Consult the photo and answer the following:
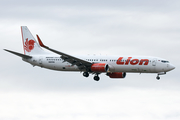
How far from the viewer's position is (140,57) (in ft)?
254

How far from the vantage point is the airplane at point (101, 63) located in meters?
76.1

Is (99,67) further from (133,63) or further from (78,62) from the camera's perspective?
(133,63)

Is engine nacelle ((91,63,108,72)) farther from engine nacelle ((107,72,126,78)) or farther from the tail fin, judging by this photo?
the tail fin

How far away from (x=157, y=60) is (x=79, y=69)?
15345mm

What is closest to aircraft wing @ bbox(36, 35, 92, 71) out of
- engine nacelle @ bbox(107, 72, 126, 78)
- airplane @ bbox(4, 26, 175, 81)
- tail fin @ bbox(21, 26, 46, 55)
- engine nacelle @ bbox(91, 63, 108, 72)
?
airplane @ bbox(4, 26, 175, 81)

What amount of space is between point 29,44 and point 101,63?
19073mm

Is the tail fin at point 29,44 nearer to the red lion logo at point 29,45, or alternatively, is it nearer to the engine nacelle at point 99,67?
the red lion logo at point 29,45

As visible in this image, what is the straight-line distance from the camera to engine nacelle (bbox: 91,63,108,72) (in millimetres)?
75312

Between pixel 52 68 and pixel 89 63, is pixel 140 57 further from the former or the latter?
pixel 52 68

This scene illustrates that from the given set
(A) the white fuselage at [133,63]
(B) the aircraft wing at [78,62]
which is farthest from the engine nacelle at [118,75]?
(B) the aircraft wing at [78,62]

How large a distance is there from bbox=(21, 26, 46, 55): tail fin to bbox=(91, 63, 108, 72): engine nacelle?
1418 cm

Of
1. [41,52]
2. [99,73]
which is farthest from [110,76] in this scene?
[41,52]

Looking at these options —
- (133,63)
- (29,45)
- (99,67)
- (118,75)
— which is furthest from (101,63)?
(29,45)

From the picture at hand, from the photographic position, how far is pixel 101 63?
76.9 m
